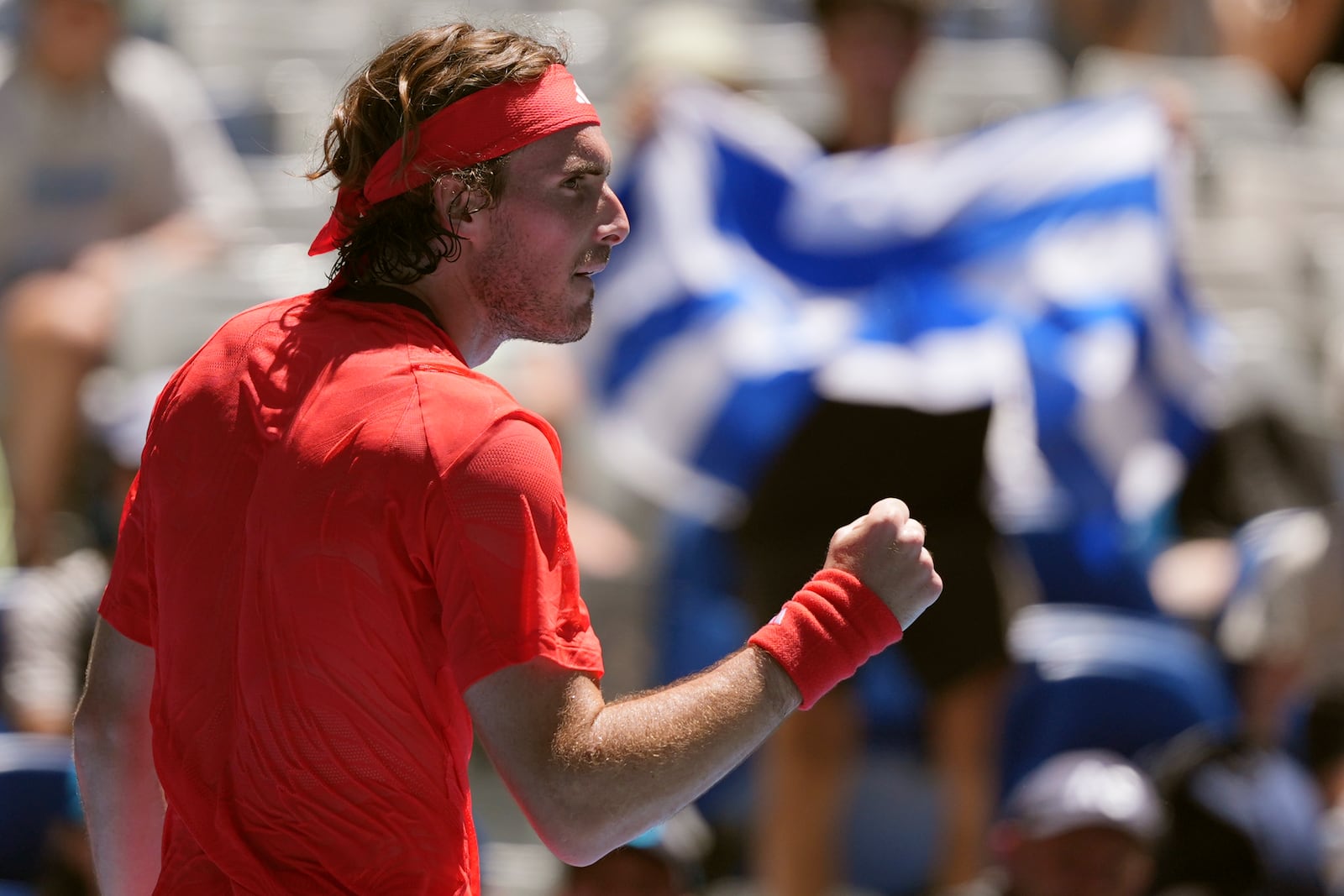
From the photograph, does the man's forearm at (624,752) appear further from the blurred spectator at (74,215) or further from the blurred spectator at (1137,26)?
the blurred spectator at (1137,26)

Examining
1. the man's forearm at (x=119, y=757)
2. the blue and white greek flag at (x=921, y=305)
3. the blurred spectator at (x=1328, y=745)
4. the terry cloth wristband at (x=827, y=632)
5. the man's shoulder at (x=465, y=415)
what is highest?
the man's shoulder at (x=465, y=415)

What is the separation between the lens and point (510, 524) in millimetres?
1487

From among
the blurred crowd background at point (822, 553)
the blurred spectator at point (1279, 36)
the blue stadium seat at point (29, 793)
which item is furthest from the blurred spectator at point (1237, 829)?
the blurred spectator at point (1279, 36)

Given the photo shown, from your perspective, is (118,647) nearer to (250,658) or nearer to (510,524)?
(250,658)

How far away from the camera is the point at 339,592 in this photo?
1.52 metres

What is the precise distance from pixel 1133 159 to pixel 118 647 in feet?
12.3

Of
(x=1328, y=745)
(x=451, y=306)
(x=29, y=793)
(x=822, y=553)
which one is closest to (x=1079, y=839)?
(x=822, y=553)

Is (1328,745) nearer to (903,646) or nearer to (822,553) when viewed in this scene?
(903,646)

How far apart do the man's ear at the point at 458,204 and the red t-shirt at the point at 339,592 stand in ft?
0.29

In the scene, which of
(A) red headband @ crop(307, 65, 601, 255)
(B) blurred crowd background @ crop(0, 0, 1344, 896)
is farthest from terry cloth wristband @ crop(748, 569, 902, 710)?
(B) blurred crowd background @ crop(0, 0, 1344, 896)

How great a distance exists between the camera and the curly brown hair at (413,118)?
1.65 m

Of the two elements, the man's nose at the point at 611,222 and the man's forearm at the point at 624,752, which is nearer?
the man's forearm at the point at 624,752

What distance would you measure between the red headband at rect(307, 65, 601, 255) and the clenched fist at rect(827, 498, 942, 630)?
460mm

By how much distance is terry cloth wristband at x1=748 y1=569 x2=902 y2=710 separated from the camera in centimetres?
156
